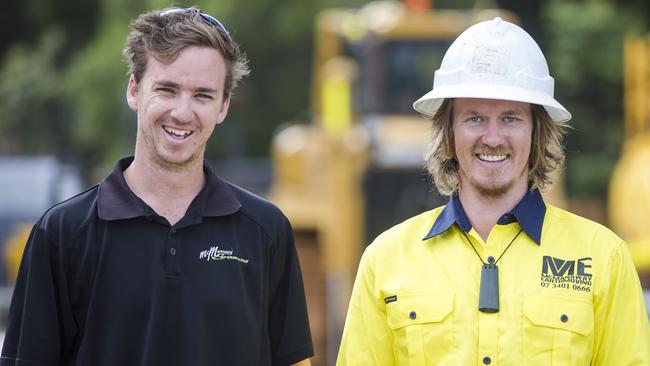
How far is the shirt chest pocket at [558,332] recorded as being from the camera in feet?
12.8

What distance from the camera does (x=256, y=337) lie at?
4086 mm

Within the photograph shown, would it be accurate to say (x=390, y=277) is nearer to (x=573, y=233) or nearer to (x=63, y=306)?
(x=573, y=233)

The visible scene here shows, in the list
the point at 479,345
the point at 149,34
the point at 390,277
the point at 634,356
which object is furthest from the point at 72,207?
the point at 634,356

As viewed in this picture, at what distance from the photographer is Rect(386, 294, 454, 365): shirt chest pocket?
3.97 meters

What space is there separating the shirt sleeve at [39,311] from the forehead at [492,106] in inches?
51.9

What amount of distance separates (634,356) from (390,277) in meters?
0.76

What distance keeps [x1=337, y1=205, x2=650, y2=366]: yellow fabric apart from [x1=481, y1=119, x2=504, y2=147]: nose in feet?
0.85

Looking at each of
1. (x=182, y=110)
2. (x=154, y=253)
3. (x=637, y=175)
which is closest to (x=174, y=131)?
(x=182, y=110)

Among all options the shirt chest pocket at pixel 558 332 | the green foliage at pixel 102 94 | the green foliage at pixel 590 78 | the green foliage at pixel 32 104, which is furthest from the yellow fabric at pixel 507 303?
the green foliage at pixel 102 94

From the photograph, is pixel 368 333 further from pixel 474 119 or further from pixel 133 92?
pixel 133 92

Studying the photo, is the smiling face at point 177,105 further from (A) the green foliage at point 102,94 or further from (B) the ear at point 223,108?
(A) the green foliage at point 102,94

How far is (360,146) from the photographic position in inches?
524

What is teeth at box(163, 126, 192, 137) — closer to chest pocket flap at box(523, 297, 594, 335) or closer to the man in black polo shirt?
the man in black polo shirt

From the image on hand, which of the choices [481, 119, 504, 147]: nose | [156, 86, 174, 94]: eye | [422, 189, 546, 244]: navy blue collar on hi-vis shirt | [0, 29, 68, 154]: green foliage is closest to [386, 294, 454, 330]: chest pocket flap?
[422, 189, 546, 244]: navy blue collar on hi-vis shirt
